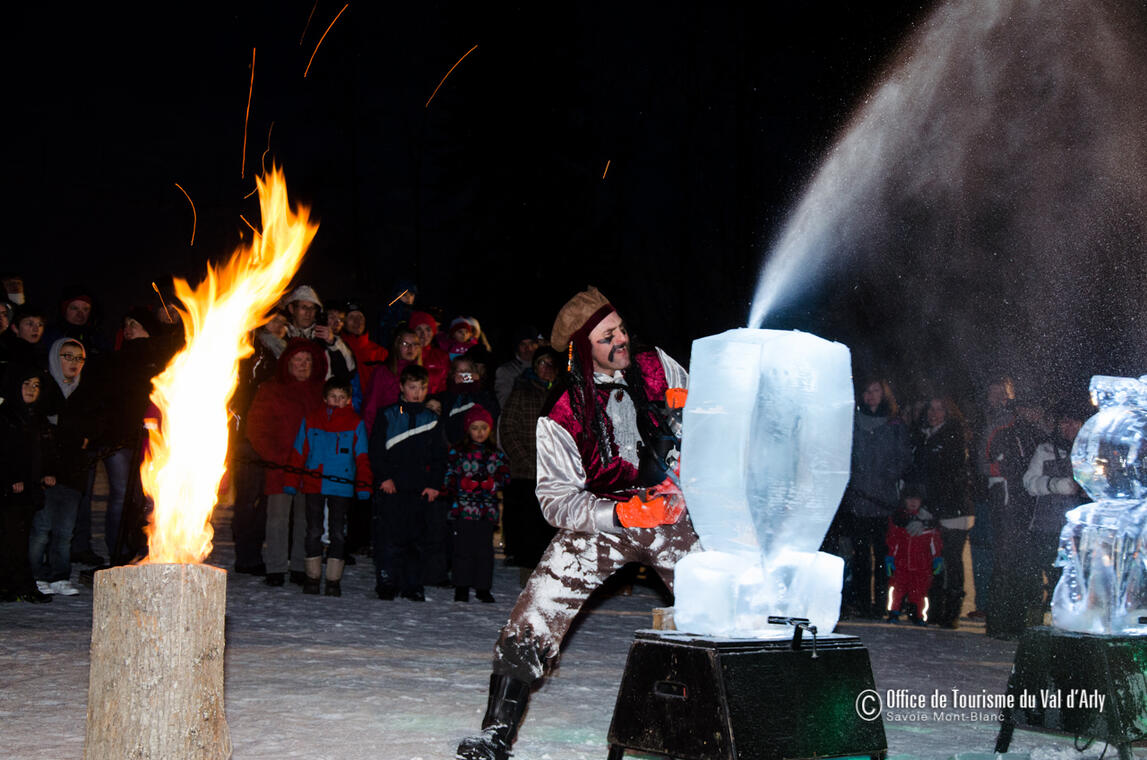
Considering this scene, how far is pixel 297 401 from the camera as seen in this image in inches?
352

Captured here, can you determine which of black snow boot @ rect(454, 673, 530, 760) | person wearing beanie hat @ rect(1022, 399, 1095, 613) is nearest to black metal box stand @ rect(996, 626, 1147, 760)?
black snow boot @ rect(454, 673, 530, 760)

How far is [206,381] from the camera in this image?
4395 mm

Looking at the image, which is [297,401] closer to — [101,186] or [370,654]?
[370,654]

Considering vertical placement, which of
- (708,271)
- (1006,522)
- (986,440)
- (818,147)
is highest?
(818,147)

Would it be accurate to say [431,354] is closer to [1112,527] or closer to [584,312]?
[584,312]

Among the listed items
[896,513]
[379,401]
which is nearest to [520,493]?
[379,401]

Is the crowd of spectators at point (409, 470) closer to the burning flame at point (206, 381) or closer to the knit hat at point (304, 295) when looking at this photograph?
the knit hat at point (304, 295)

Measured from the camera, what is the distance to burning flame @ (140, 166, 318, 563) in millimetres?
3977

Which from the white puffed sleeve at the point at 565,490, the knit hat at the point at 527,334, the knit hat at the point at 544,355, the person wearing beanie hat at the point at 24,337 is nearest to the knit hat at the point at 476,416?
the knit hat at the point at 544,355

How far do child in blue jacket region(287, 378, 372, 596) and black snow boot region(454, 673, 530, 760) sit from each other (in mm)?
4374

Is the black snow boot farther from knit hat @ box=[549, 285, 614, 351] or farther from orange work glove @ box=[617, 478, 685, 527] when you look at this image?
knit hat @ box=[549, 285, 614, 351]

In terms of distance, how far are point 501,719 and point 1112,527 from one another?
8.59 ft

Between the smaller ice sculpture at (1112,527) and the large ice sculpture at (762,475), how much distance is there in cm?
162

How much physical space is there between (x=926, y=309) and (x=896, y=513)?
13.1m
